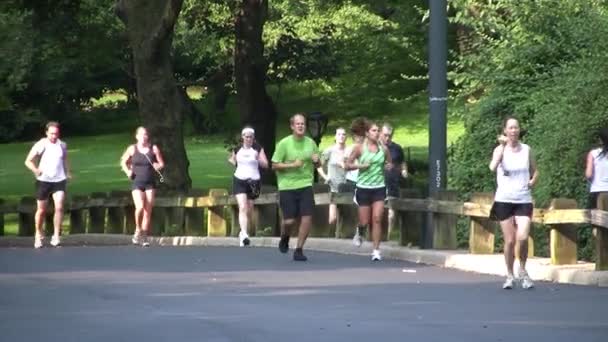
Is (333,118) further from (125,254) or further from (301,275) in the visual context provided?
(301,275)

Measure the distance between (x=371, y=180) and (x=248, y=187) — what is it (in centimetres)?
387

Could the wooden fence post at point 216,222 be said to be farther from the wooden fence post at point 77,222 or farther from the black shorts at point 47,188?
the wooden fence post at point 77,222

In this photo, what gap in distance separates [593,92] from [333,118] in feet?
82.1

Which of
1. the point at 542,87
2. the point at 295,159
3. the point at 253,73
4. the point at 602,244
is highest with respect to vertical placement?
the point at 253,73

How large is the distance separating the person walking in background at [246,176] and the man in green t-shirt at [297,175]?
3.40 m

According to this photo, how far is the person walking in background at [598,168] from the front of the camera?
1880cm

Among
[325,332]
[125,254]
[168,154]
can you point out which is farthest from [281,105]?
[325,332]

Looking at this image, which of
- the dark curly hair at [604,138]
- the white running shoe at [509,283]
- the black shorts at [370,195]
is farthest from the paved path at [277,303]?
the dark curly hair at [604,138]

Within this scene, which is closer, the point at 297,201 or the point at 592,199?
the point at 592,199

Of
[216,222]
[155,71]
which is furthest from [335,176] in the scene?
[155,71]

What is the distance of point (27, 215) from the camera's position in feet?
99.5

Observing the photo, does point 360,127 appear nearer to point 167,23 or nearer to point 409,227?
point 409,227

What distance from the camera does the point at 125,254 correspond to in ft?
70.6

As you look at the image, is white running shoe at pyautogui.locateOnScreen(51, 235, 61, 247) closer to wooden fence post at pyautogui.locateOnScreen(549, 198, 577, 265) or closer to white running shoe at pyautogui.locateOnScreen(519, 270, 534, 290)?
wooden fence post at pyautogui.locateOnScreen(549, 198, 577, 265)
